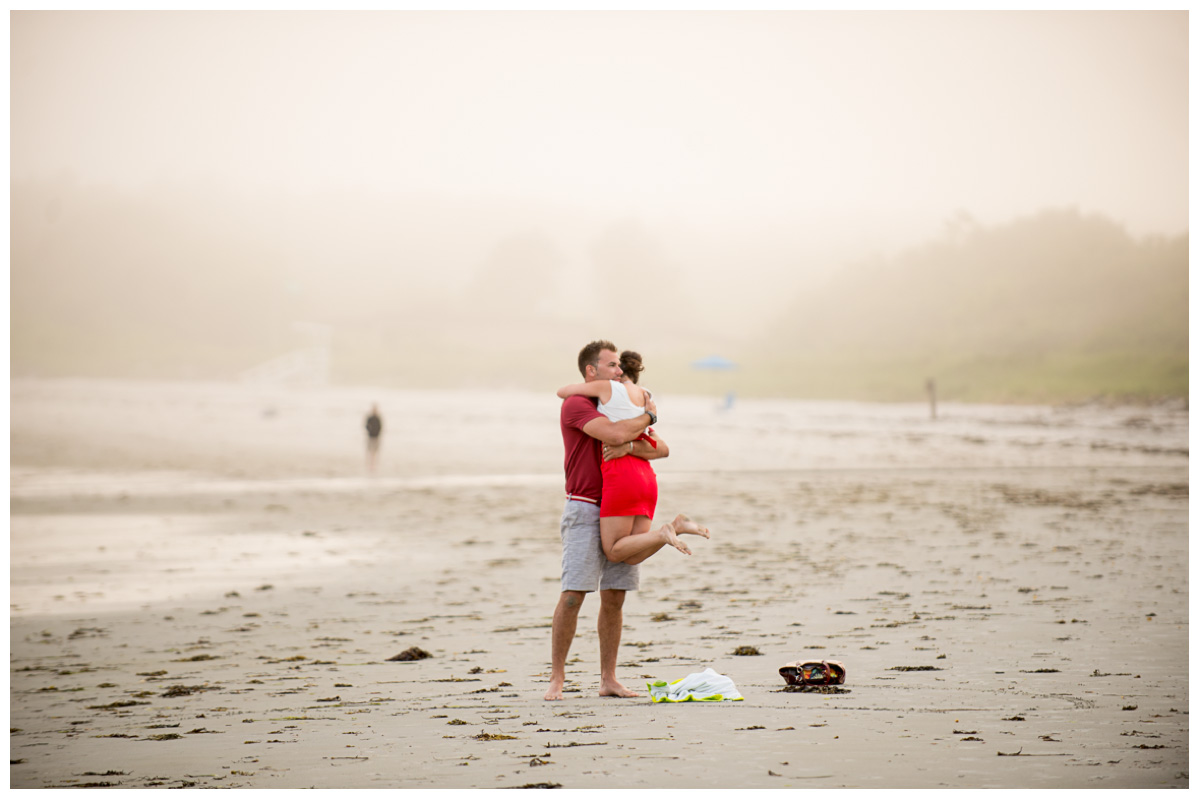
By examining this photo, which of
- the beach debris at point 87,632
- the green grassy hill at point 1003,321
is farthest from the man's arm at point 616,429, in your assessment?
the green grassy hill at point 1003,321

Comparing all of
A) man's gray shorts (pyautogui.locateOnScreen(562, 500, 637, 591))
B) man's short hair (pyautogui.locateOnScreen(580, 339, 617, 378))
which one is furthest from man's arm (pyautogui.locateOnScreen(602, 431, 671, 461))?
man's short hair (pyautogui.locateOnScreen(580, 339, 617, 378))

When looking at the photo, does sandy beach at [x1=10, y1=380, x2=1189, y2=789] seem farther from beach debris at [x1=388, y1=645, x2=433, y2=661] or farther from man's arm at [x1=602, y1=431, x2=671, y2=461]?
man's arm at [x1=602, y1=431, x2=671, y2=461]

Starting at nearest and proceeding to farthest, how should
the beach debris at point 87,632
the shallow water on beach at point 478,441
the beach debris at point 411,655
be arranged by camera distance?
the beach debris at point 411,655 → the beach debris at point 87,632 → the shallow water on beach at point 478,441

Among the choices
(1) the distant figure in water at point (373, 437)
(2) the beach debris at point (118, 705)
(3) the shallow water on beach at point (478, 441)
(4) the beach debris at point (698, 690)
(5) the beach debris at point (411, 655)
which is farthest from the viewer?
(1) the distant figure in water at point (373, 437)

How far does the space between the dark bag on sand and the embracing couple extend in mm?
772

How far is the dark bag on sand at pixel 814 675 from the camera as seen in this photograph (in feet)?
17.3

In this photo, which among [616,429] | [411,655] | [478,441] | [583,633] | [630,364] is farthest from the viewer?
[478,441]

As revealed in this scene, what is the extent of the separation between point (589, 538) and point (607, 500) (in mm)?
207

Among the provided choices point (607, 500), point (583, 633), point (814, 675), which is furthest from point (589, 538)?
point (583, 633)

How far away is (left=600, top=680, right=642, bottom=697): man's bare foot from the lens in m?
5.25

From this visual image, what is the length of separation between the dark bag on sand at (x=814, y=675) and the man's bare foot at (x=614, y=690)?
74cm

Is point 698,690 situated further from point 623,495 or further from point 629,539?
point 623,495

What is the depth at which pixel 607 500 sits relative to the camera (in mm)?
5133

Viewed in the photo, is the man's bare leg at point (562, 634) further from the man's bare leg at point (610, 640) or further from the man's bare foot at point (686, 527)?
the man's bare foot at point (686, 527)
